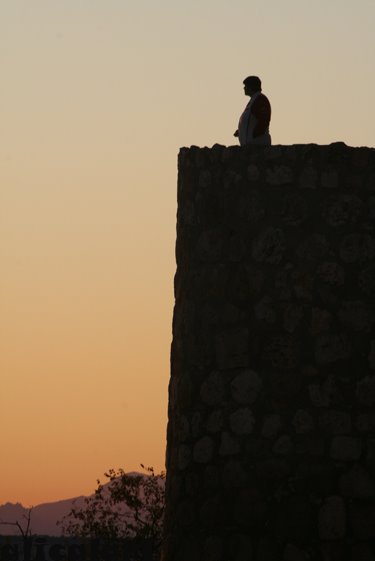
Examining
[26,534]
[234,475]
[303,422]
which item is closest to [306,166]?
[303,422]

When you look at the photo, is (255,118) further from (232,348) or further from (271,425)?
(271,425)

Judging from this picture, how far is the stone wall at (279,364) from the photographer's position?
48.7 feet

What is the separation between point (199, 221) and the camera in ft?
52.3

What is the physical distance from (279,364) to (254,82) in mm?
2987

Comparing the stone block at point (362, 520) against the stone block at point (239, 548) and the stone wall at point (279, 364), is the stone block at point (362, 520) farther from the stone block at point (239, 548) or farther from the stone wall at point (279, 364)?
the stone block at point (239, 548)

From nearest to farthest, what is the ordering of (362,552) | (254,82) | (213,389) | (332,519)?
1. (362,552)
2. (332,519)
3. (213,389)
4. (254,82)

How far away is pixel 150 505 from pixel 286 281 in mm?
30503

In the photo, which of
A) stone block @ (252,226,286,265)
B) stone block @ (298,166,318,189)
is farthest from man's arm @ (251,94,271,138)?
stone block @ (252,226,286,265)

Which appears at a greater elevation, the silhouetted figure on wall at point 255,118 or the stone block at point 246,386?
the silhouetted figure on wall at point 255,118

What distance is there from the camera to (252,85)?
54.2 feet

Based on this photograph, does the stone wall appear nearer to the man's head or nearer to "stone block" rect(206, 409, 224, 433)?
"stone block" rect(206, 409, 224, 433)

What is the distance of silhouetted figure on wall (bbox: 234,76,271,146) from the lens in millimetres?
16312

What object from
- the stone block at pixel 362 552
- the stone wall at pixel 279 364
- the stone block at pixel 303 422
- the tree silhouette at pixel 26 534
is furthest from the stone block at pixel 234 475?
the tree silhouette at pixel 26 534

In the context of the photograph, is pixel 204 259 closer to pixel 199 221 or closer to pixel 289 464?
pixel 199 221
